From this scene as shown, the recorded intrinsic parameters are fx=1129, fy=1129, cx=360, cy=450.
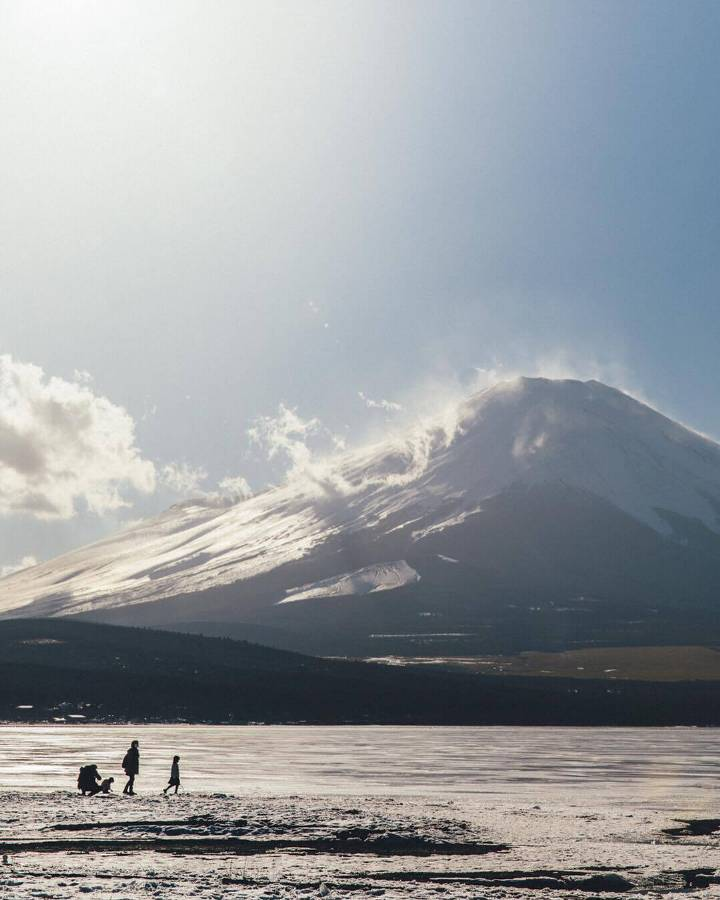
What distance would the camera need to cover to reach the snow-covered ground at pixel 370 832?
2417cm

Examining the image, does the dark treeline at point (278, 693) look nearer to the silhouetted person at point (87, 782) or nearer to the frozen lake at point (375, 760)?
the frozen lake at point (375, 760)

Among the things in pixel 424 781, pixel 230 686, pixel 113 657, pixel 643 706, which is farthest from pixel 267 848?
pixel 113 657

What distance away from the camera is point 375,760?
59469 millimetres

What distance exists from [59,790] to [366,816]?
13879mm

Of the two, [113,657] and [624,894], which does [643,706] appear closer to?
[113,657]

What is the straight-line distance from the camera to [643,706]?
128 meters

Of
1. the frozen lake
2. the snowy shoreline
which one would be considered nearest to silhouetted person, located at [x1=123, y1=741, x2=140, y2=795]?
the frozen lake

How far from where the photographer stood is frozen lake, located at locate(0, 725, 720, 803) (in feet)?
149

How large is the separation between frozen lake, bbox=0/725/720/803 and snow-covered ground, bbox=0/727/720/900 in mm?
305

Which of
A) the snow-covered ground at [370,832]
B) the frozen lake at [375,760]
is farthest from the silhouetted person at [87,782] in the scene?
the frozen lake at [375,760]

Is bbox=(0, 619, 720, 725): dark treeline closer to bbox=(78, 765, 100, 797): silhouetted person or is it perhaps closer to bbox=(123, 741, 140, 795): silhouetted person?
bbox=(123, 741, 140, 795): silhouetted person

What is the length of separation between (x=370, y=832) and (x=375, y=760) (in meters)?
29.0

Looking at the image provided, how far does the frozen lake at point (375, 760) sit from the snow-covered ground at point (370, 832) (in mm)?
305

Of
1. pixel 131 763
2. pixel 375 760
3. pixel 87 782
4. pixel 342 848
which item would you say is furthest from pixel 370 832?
pixel 375 760
